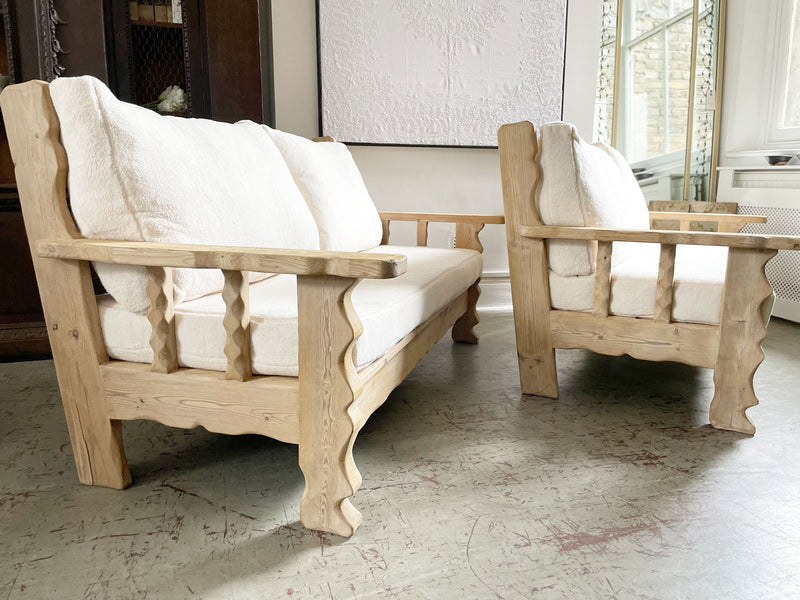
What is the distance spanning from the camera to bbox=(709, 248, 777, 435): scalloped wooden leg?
5.43 ft

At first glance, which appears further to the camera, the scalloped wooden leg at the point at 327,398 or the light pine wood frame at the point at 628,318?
the light pine wood frame at the point at 628,318

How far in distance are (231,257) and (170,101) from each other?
194cm

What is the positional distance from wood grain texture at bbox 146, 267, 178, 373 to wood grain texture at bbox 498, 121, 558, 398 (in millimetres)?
1135

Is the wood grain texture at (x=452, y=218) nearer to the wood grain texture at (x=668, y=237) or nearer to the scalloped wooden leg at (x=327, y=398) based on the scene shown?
the wood grain texture at (x=668, y=237)

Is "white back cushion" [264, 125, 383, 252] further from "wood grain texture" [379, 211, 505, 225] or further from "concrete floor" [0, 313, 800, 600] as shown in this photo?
"concrete floor" [0, 313, 800, 600]

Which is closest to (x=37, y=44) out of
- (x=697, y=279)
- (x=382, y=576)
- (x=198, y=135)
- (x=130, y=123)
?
(x=198, y=135)

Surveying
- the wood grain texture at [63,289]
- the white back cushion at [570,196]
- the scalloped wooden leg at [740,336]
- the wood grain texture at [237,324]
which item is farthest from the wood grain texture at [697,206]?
the wood grain texture at [63,289]

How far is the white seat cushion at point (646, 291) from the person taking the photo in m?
1.74

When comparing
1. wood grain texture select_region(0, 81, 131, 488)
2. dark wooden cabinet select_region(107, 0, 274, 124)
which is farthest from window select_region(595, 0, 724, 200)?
wood grain texture select_region(0, 81, 131, 488)

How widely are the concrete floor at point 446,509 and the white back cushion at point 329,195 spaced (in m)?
0.64

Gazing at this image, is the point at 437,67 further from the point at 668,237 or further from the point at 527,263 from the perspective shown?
the point at 668,237

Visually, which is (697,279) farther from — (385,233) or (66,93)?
(66,93)

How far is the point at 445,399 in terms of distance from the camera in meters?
2.03

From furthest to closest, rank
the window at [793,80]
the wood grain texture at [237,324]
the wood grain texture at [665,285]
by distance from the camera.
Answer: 1. the window at [793,80]
2. the wood grain texture at [665,285]
3. the wood grain texture at [237,324]
